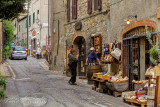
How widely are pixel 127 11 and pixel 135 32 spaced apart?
1.04m

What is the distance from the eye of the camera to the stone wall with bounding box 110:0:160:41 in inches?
394

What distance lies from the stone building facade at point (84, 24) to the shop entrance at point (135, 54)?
2.37m

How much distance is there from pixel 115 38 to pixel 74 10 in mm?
6180

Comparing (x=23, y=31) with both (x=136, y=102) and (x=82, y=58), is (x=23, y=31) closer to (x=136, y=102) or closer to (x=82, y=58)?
(x=82, y=58)

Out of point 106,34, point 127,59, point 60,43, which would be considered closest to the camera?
point 127,59

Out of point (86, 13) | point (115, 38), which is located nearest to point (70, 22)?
point (86, 13)

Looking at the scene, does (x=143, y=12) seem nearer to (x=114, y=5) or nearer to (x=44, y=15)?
(x=114, y=5)

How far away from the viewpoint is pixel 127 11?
11.8 meters

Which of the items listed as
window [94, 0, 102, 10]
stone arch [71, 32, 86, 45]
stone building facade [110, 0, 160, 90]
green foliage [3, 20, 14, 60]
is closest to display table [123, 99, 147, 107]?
stone building facade [110, 0, 160, 90]

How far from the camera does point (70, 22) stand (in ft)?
62.9

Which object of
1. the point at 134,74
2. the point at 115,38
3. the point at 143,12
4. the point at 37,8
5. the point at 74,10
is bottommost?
the point at 134,74

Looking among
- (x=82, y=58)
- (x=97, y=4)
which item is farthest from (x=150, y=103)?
(x=82, y=58)

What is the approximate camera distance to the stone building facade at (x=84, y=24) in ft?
48.2

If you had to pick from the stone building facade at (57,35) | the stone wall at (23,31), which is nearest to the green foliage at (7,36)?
the stone building facade at (57,35)
